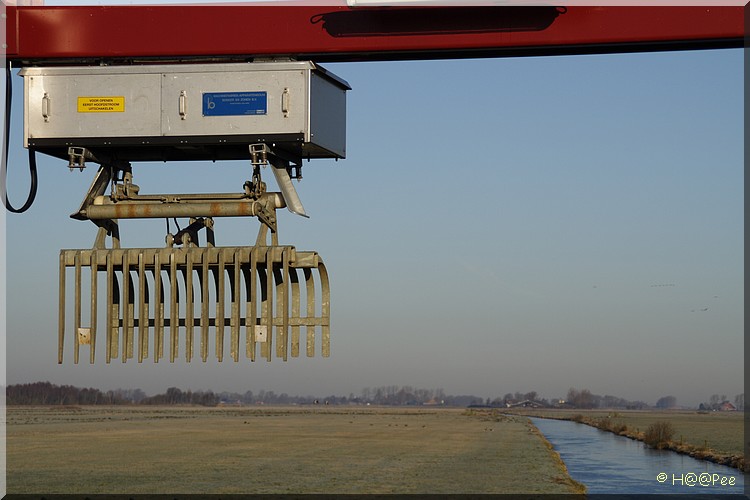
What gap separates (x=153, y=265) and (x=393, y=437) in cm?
7670

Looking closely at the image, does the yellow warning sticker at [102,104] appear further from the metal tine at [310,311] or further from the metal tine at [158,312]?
the metal tine at [310,311]

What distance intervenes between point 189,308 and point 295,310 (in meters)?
1.13

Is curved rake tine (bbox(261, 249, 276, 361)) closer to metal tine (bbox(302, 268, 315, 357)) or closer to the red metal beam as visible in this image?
metal tine (bbox(302, 268, 315, 357))

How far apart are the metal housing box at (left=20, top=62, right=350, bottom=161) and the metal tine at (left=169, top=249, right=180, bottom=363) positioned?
1278mm

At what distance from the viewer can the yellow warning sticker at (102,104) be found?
12.7 meters

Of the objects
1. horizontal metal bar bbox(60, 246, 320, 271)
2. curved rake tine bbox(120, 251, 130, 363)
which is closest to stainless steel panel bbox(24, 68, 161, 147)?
horizontal metal bar bbox(60, 246, 320, 271)

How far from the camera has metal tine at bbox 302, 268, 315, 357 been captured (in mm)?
12883

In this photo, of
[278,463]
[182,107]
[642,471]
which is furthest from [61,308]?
[642,471]

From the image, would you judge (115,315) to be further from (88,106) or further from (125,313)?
(88,106)

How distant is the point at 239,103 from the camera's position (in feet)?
40.7

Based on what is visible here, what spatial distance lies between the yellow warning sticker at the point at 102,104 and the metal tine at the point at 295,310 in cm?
247

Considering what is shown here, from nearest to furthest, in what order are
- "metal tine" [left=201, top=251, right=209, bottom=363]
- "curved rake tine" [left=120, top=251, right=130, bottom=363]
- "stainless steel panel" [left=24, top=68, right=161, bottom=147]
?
"stainless steel panel" [left=24, top=68, right=161, bottom=147]
"metal tine" [left=201, top=251, right=209, bottom=363]
"curved rake tine" [left=120, top=251, right=130, bottom=363]

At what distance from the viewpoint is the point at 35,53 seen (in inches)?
510

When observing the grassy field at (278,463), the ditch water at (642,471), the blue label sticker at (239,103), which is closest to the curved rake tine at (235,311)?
the blue label sticker at (239,103)
